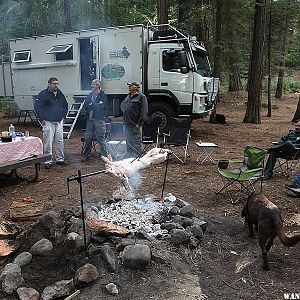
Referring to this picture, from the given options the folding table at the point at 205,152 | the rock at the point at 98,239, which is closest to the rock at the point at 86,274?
the rock at the point at 98,239

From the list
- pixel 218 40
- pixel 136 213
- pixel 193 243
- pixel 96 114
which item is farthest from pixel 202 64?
pixel 193 243

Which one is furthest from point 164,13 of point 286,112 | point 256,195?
point 256,195

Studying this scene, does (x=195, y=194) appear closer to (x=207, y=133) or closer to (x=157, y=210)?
(x=157, y=210)

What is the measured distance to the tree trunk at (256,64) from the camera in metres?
12.2

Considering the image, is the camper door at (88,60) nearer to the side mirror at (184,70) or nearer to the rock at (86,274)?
the side mirror at (184,70)

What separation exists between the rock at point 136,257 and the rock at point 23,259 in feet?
2.99

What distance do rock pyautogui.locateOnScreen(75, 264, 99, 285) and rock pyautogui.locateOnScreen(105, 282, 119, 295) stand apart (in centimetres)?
15

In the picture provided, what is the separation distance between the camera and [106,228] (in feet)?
12.0

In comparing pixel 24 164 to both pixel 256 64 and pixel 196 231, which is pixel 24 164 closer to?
pixel 196 231

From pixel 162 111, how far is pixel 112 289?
7.71 m

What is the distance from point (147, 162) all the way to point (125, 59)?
20.6 feet

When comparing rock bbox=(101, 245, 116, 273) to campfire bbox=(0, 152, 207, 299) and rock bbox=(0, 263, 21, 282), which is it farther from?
rock bbox=(0, 263, 21, 282)

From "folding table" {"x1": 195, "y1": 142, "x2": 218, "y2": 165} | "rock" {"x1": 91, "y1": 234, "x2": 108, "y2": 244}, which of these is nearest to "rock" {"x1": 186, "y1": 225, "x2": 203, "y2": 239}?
"rock" {"x1": 91, "y1": 234, "x2": 108, "y2": 244}

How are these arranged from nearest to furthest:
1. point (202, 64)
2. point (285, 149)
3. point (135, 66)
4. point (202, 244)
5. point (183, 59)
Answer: point (202, 244)
point (285, 149)
point (183, 59)
point (135, 66)
point (202, 64)
